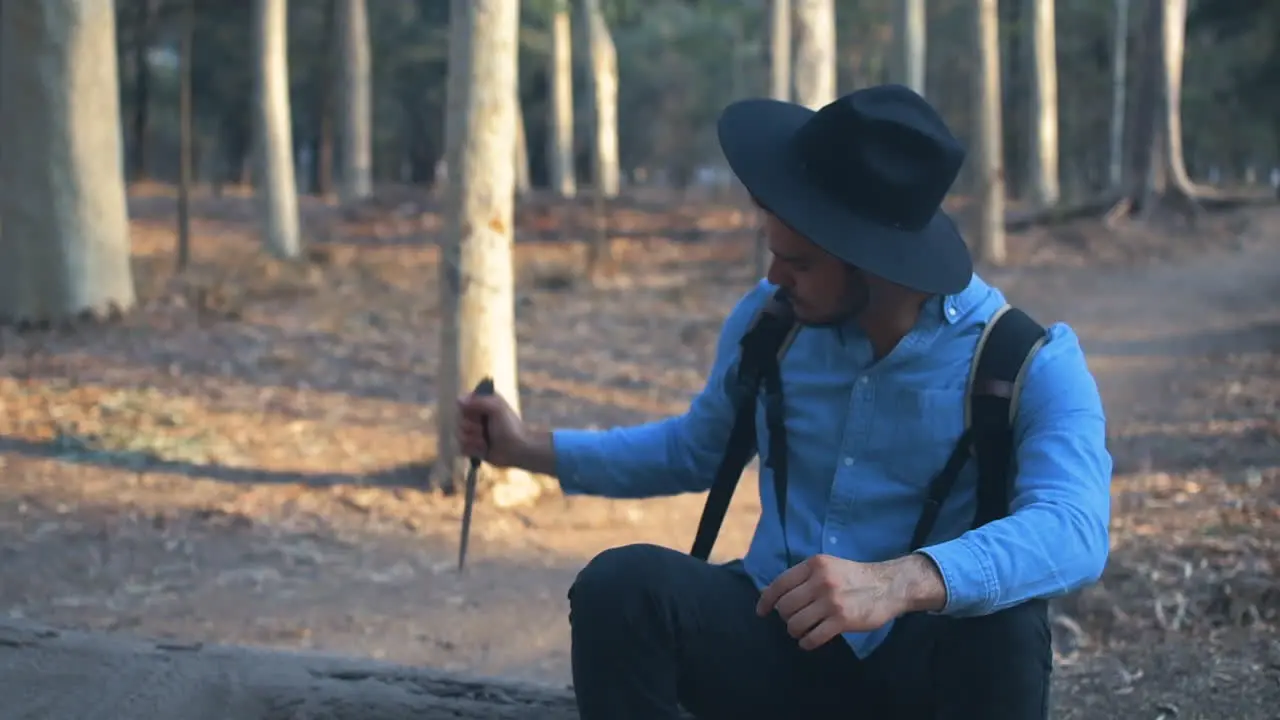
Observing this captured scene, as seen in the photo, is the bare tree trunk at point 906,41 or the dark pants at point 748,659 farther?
the bare tree trunk at point 906,41

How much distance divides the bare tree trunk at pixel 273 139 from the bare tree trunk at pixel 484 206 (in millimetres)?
8753

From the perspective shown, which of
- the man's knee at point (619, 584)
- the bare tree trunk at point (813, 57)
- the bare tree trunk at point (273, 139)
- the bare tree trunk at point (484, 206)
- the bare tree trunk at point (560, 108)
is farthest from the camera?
the bare tree trunk at point (560, 108)

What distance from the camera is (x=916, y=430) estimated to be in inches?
101

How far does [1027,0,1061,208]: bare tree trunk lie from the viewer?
892 inches

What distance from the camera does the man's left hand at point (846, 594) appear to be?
215cm

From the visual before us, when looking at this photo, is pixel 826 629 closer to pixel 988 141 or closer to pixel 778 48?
pixel 778 48

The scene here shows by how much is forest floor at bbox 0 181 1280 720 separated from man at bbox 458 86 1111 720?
1494 millimetres

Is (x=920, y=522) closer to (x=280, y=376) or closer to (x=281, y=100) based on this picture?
(x=280, y=376)

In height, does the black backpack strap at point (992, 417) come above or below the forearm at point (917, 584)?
above

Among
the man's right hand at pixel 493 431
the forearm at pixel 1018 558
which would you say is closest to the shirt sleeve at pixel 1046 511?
the forearm at pixel 1018 558

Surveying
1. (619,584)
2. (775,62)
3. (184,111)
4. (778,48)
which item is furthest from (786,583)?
(778,48)

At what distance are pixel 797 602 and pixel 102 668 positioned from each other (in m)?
1.87

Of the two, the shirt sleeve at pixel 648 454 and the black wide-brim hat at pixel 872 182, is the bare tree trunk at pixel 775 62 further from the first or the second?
the black wide-brim hat at pixel 872 182

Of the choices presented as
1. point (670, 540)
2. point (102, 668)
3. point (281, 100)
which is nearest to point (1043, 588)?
point (102, 668)
